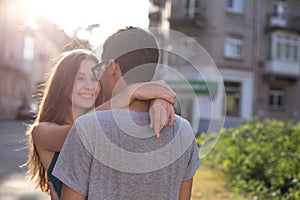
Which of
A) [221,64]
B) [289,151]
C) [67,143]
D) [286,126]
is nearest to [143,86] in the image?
[67,143]

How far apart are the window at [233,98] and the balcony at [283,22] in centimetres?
426

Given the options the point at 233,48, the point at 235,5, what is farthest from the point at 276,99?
the point at 235,5

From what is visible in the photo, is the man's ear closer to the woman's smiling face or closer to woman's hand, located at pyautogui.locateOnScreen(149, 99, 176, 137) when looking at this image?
woman's hand, located at pyautogui.locateOnScreen(149, 99, 176, 137)

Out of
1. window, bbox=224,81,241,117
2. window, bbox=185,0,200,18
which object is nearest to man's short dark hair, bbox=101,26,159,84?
window, bbox=224,81,241,117

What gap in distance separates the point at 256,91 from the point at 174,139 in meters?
26.1

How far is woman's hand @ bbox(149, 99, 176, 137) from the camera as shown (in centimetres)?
159

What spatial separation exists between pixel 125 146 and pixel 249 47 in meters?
26.5

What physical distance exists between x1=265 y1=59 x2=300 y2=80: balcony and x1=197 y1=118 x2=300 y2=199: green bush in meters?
19.5

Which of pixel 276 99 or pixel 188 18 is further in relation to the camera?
pixel 276 99

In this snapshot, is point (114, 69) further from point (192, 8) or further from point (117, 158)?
point (192, 8)

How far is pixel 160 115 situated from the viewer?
160 centimetres

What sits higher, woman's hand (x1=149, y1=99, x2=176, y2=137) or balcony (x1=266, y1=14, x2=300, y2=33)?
balcony (x1=266, y1=14, x2=300, y2=33)

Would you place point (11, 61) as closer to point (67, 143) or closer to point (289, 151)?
point (289, 151)

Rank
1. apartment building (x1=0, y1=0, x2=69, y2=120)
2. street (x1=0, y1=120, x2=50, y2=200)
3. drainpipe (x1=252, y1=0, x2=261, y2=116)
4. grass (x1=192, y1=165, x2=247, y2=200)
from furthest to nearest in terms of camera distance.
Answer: apartment building (x1=0, y1=0, x2=69, y2=120), drainpipe (x1=252, y1=0, x2=261, y2=116), grass (x1=192, y1=165, x2=247, y2=200), street (x1=0, y1=120, x2=50, y2=200)
